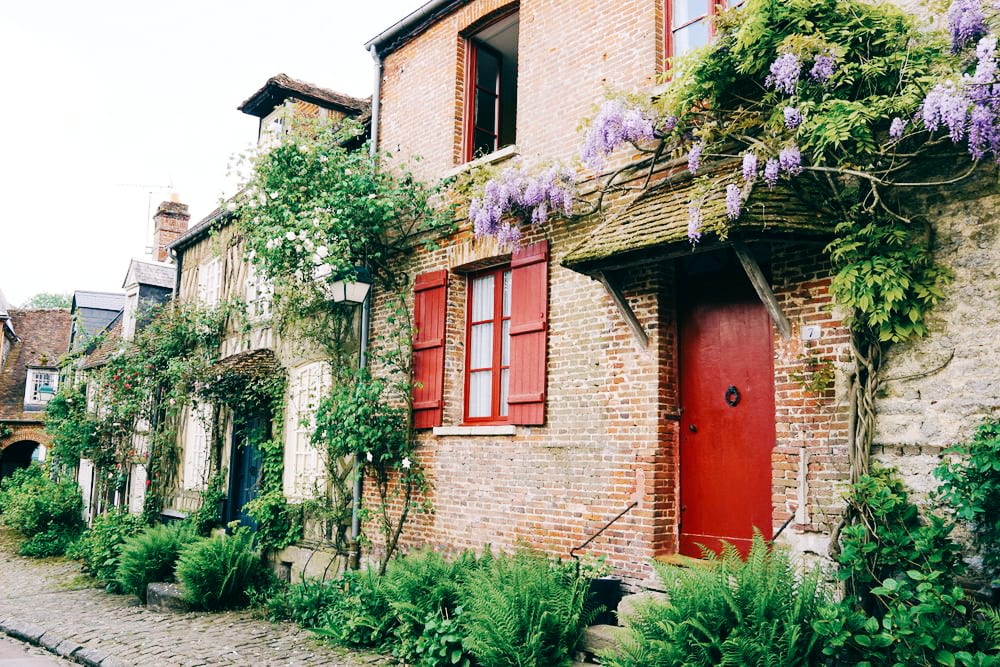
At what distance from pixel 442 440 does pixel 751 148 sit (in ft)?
15.2

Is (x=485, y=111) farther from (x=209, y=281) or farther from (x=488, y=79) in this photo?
(x=209, y=281)

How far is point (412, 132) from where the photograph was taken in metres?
9.62

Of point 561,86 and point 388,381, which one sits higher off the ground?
point 561,86

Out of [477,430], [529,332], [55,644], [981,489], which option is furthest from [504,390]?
[55,644]

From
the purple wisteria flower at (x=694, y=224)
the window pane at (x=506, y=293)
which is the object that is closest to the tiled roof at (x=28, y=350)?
the window pane at (x=506, y=293)

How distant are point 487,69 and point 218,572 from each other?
23.2 feet

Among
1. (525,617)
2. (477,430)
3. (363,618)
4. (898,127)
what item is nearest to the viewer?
(898,127)

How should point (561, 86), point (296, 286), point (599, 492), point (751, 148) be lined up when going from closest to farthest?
point (751, 148) < point (599, 492) < point (561, 86) < point (296, 286)

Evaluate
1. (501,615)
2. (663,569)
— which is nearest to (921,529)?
(663,569)

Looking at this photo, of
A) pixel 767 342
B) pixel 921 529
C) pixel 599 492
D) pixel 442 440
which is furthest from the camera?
pixel 442 440

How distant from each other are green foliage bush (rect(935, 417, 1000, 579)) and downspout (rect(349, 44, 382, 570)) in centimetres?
638

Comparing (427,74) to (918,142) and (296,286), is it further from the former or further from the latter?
(918,142)

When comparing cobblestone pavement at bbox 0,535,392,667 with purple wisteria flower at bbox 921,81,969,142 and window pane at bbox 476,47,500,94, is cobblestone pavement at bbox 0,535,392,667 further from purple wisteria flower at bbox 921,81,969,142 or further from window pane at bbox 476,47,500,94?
window pane at bbox 476,47,500,94

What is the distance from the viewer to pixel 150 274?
687 inches
